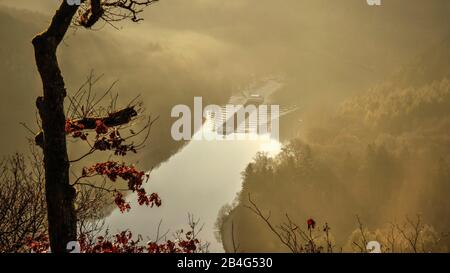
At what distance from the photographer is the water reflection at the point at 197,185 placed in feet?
297

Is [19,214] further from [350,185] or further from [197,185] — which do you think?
[197,185]

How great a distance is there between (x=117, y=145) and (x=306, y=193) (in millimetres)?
81274

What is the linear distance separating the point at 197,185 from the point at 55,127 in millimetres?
113430

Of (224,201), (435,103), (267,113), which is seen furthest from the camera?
(267,113)

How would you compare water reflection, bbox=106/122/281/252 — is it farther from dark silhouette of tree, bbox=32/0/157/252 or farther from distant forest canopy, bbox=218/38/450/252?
dark silhouette of tree, bbox=32/0/157/252

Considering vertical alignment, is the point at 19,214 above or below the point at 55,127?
below

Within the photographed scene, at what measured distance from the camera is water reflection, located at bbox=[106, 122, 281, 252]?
90.5 m

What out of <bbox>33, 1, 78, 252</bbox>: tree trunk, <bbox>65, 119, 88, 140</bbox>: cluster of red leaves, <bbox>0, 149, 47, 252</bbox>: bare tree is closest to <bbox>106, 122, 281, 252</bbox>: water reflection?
<bbox>0, 149, 47, 252</bbox>: bare tree

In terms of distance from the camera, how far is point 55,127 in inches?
226

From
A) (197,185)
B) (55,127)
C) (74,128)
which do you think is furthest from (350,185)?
(55,127)

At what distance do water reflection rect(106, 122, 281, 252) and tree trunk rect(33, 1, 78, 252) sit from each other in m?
68.8
